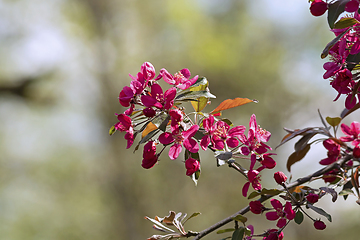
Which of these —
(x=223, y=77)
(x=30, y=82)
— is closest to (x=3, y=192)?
(x=30, y=82)

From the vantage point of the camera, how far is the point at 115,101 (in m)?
3.81

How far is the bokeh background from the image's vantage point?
3465 millimetres

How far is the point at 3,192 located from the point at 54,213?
25.4 inches

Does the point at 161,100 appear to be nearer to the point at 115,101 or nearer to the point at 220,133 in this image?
the point at 220,133

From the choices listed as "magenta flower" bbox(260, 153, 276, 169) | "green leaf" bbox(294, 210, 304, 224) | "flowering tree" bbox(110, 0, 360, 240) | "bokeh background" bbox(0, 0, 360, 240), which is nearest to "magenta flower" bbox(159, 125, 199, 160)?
"flowering tree" bbox(110, 0, 360, 240)

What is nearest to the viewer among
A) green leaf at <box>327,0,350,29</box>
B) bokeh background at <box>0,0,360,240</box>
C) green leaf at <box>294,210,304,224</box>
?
green leaf at <box>327,0,350,29</box>

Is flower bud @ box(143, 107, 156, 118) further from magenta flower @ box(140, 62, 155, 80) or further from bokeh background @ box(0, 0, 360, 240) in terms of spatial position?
bokeh background @ box(0, 0, 360, 240)

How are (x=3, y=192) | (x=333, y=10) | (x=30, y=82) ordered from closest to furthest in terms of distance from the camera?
(x=333, y=10)
(x=3, y=192)
(x=30, y=82)

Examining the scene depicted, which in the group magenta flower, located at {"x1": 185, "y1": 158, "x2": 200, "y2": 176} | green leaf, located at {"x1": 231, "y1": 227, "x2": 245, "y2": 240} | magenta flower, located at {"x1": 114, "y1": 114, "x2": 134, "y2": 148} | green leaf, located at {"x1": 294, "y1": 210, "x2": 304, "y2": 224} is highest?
magenta flower, located at {"x1": 114, "y1": 114, "x2": 134, "y2": 148}

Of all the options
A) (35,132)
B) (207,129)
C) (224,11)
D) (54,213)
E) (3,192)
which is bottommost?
(207,129)

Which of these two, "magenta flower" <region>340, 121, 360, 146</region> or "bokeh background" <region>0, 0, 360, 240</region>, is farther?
"bokeh background" <region>0, 0, 360, 240</region>

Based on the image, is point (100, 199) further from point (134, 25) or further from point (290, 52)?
point (290, 52)

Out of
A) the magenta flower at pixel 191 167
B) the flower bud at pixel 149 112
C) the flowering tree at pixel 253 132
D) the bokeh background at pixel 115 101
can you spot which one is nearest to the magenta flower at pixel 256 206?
the flowering tree at pixel 253 132

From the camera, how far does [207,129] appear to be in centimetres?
43
